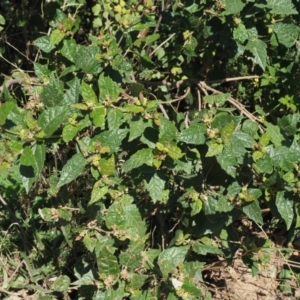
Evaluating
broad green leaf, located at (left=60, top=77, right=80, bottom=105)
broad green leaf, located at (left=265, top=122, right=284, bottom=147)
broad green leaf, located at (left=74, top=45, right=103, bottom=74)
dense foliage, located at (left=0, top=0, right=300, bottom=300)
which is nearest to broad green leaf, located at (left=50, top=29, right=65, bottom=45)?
dense foliage, located at (left=0, top=0, right=300, bottom=300)

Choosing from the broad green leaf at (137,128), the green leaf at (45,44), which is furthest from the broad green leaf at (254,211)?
the green leaf at (45,44)

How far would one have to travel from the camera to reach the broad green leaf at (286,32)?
2.44 m

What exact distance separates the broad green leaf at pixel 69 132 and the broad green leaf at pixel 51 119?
4 cm

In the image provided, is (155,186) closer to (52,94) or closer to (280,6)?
(52,94)

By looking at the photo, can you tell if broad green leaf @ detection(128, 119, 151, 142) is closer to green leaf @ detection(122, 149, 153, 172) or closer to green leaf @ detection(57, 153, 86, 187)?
green leaf @ detection(122, 149, 153, 172)

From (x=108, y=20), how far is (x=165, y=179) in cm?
105

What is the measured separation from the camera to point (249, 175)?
2146 millimetres

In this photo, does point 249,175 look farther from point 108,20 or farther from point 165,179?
point 108,20

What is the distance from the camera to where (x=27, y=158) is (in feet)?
5.79

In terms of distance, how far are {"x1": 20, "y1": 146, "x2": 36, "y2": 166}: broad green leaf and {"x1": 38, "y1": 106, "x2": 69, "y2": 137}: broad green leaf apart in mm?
93

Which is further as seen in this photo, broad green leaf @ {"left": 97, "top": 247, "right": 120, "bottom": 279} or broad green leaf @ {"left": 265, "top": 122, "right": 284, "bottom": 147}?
broad green leaf @ {"left": 265, "top": 122, "right": 284, "bottom": 147}

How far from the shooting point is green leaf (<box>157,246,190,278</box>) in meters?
2.10

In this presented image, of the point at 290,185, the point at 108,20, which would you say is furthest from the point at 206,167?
the point at 108,20

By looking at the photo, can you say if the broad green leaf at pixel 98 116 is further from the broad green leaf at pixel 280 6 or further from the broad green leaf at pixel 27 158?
the broad green leaf at pixel 280 6
